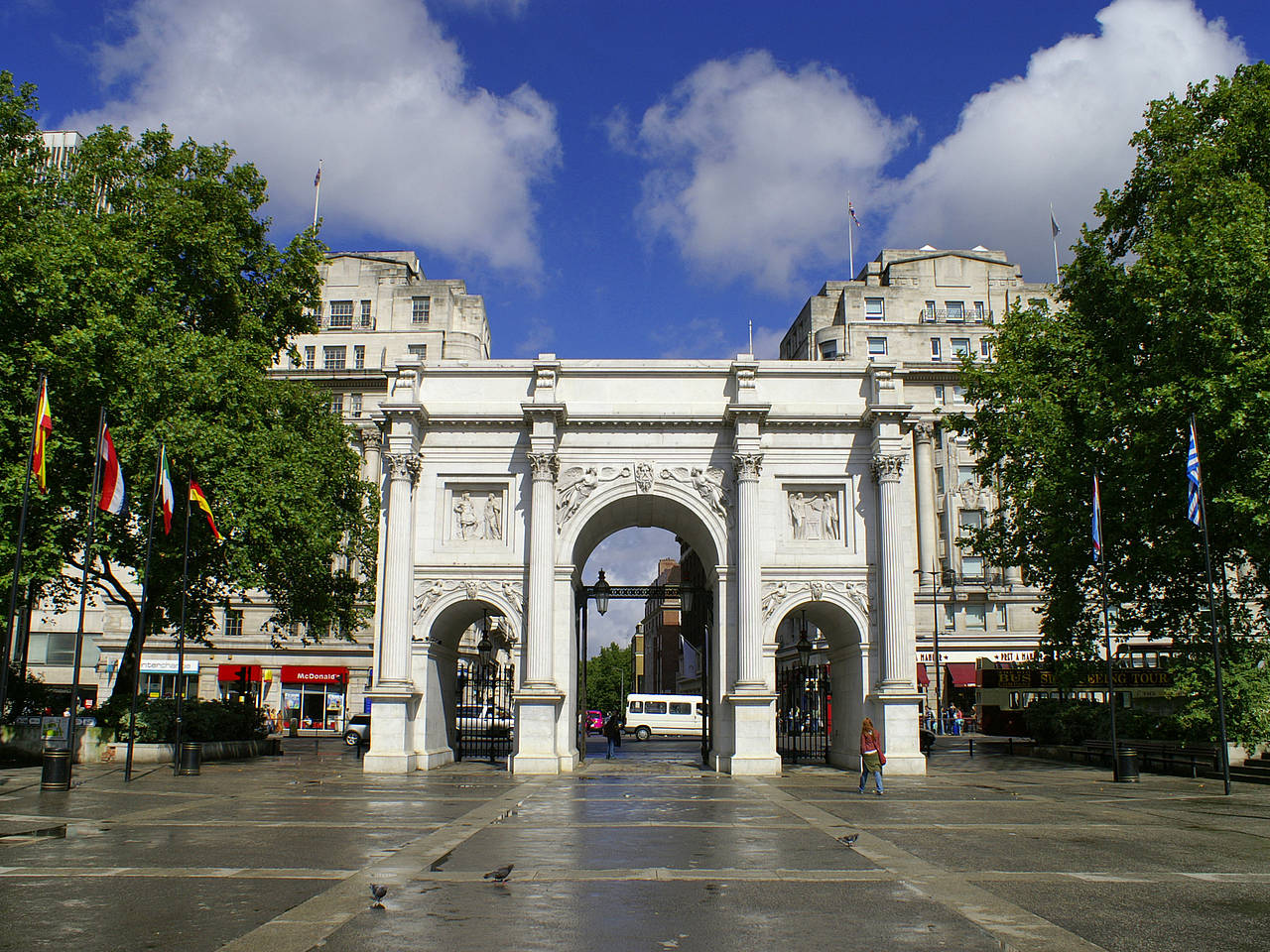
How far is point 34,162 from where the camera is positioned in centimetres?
3522

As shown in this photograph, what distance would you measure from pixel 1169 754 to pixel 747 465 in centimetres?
1488

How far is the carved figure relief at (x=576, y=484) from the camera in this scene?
109 ft

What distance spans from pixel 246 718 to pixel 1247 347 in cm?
3526

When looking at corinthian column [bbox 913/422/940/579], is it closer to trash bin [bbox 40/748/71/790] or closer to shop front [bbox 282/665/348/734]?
shop front [bbox 282/665/348/734]

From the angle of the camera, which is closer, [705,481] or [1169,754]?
[1169,754]

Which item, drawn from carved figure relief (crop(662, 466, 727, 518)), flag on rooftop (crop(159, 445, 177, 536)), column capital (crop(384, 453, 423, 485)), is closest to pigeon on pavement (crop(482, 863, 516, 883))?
flag on rooftop (crop(159, 445, 177, 536))

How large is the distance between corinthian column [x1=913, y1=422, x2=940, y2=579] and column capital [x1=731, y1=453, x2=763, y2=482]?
120 feet

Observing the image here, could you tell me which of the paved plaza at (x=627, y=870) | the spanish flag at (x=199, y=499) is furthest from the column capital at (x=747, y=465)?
the spanish flag at (x=199, y=499)

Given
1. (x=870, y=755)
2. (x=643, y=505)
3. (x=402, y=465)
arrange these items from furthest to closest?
(x=643, y=505), (x=402, y=465), (x=870, y=755)

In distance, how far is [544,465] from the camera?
32.4 metres

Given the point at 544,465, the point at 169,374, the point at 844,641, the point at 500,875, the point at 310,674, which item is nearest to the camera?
the point at 500,875

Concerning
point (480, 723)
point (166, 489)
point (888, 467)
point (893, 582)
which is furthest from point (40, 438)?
point (480, 723)

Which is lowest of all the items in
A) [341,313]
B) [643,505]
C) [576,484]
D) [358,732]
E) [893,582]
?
[358,732]

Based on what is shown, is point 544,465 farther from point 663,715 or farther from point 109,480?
point 663,715
